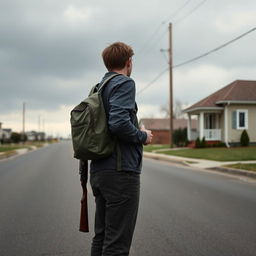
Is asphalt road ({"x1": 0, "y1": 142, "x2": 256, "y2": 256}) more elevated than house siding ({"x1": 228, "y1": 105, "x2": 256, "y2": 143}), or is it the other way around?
house siding ({"x1": 228, "y1": 105, "x2": 256, "y2": 143})

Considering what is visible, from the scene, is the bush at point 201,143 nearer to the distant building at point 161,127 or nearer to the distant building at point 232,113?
the distant building at point 232,113

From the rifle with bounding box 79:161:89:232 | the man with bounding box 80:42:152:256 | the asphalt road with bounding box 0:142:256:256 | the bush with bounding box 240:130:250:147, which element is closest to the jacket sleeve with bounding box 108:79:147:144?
the man with bounding box 80:42:152:256

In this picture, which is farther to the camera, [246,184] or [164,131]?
[164,131]

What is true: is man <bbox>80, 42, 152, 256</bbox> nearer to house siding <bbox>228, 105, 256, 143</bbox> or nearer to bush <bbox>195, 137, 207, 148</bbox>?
Result: bush <bbox>195, 137, 207, 148</bbox>

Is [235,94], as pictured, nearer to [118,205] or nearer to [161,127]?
[118,205]

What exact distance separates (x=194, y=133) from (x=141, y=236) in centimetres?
3117

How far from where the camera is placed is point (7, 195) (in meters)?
8.96

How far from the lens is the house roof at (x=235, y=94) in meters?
29.2

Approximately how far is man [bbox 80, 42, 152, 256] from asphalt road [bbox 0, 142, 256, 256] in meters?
1.73

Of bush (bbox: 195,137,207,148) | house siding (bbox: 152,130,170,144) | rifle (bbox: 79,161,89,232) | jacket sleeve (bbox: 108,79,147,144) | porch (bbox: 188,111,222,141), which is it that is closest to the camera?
jacket sleeve (bbox: 108,79,147,144)

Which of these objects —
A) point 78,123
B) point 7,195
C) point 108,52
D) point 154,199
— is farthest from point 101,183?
point 7,195

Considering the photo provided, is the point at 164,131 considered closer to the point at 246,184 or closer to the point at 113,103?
the point at 246,184

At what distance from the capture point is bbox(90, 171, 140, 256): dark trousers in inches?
108

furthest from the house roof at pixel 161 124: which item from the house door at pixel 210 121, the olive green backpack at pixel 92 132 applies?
the olive green backpack at pixel 92 132
